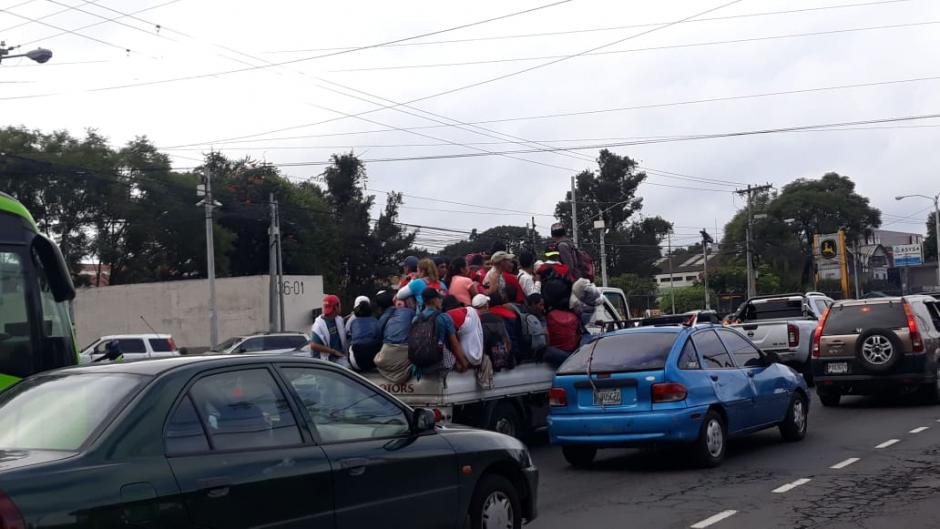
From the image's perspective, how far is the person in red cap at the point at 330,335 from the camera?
12.8 meters

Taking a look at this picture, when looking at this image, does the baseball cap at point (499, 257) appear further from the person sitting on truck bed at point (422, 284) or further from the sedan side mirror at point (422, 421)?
the sedan side mirror at point (422, 421)

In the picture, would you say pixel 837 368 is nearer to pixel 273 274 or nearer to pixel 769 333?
pixel 769 333

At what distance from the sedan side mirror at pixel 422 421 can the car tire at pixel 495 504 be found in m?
0.64

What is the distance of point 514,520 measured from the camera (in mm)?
7129

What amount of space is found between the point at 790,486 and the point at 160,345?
2734cm

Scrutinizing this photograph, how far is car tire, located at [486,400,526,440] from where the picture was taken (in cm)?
1184

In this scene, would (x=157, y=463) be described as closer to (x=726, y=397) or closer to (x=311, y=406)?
(x=311, y=406)

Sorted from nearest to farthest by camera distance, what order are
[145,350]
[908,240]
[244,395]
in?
[244,395]
[145,350]
[908,240]

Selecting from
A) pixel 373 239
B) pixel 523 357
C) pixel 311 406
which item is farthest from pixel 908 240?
pixel 311 406

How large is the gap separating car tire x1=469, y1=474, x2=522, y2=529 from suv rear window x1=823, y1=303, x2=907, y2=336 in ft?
36.1

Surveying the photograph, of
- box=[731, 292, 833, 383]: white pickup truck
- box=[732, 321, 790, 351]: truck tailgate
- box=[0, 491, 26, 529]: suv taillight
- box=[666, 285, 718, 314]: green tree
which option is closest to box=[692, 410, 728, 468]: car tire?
box=[0, 491, 26, 529]: suv taillight

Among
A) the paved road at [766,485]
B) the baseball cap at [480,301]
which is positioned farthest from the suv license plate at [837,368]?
the baseball cap at [480,301]

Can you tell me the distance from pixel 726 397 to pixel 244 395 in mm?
6905

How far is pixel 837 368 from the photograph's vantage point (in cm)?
1644
